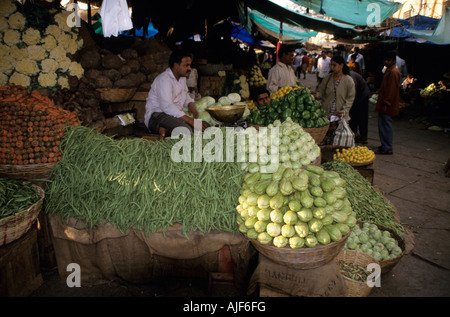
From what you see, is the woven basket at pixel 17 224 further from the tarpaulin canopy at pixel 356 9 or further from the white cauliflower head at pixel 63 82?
the tarpaulin canopy at pixel 356 9

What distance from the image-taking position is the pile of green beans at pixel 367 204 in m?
3.18

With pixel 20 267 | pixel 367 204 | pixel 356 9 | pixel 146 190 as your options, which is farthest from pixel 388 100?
pixel 20 267

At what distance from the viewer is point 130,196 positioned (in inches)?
101

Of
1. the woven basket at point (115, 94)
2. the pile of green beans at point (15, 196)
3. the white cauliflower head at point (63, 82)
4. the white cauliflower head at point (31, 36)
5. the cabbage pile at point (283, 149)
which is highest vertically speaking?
the white cauliflower head at point (31, 36)

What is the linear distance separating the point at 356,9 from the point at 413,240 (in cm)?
615

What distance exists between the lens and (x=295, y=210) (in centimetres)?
204

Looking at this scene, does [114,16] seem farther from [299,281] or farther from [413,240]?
[413,240]

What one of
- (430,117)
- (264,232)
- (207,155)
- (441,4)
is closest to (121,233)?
(207,155)

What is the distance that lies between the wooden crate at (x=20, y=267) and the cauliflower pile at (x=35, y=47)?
8.06ft

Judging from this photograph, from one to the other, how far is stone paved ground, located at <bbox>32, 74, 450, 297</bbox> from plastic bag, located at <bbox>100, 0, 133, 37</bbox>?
7.95ft

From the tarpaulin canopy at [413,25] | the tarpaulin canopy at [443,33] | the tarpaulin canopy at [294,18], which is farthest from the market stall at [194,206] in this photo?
the tarpaulin canopy at [413,25]

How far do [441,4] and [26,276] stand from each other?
21.0 meters

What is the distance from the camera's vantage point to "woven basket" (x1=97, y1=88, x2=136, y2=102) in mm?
4648

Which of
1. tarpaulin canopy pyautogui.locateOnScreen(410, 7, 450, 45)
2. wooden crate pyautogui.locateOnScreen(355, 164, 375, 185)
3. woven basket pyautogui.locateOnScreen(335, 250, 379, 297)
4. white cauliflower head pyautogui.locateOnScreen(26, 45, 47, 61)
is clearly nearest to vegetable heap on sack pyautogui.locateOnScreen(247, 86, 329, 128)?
wooden crate pyautogui.locateOnScreen(355, 164, 375, 185)
